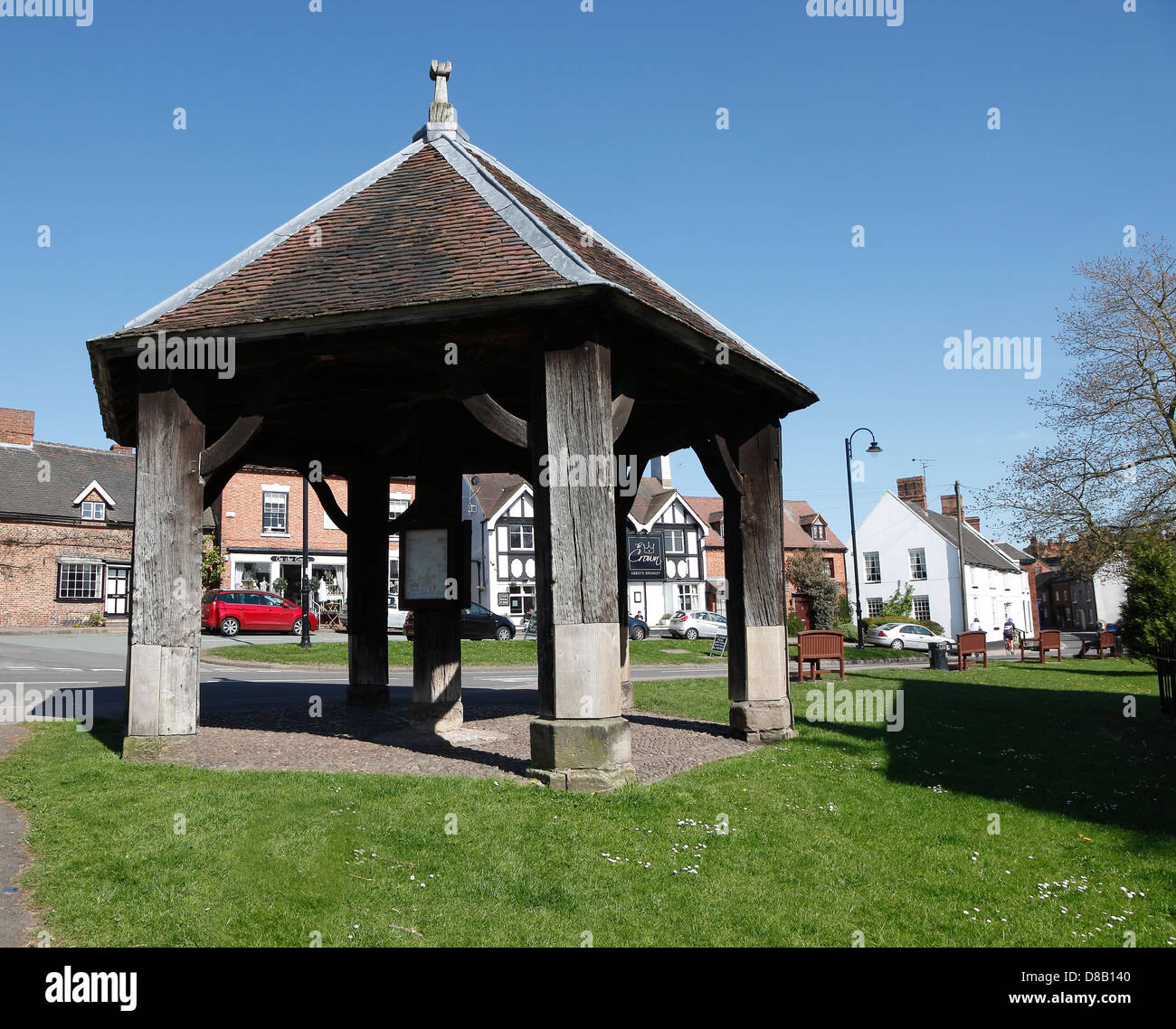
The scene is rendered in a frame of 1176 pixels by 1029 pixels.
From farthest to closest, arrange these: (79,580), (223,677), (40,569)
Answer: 1. (79,580)
2. (40,569)
3. (223,677)

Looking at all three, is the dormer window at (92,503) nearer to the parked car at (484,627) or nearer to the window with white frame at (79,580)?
the window with white frame at (79,580)

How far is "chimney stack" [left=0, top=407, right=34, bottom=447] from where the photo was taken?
41500 millimetres

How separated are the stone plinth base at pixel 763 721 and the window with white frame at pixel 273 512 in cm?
3728

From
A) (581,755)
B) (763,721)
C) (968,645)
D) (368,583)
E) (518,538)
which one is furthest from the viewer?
(518,538)

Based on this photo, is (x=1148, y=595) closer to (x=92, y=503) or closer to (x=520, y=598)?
(x=520, y=598)

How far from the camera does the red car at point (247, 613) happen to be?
3459cm

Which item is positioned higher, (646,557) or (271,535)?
(271,535)

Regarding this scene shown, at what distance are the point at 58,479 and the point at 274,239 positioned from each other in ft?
123

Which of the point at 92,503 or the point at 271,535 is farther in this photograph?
the point at 271,535

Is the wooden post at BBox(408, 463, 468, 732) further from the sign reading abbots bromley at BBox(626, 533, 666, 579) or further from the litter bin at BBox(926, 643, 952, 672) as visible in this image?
the sign reading abbots bromley at BBox(626, 533, 666, 579)

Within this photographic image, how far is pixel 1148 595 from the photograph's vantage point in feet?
66.1

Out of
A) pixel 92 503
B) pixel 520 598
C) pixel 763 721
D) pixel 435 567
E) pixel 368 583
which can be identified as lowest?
pixel 763 721

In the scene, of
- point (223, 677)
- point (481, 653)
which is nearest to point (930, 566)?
point (481, 653)

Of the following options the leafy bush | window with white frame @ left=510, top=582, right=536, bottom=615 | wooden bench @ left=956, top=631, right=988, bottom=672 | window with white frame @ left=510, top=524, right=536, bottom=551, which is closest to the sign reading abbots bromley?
window with white frame @ left=510, top=524, right=536, bottom=551
